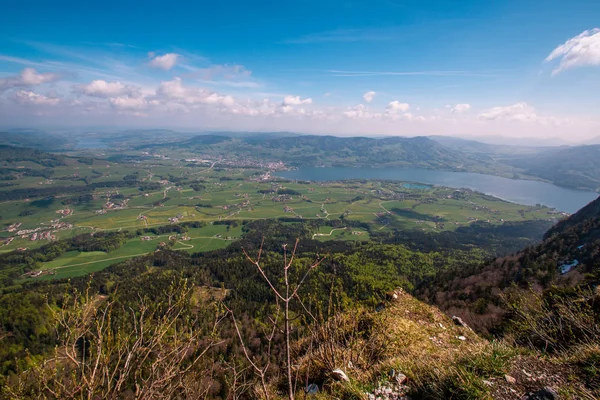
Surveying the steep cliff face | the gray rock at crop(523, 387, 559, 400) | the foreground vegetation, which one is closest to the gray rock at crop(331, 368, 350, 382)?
the foreground vegetation

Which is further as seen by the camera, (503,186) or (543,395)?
(503,186)

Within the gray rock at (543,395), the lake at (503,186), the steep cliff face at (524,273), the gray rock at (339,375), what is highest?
the gray rock at (543,395)

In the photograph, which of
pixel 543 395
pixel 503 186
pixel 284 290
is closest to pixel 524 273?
pixel 284 290

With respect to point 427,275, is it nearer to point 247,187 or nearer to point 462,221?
point 462,221

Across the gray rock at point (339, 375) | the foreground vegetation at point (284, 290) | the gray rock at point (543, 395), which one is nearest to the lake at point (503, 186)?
the foreground vegetation at point (284, 290)

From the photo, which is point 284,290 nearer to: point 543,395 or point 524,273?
point 524,273

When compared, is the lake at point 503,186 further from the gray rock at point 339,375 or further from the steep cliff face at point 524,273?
the gray rock at point 339,375

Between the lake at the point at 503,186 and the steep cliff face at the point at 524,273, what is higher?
the steep cliff face at the point at 524,273
